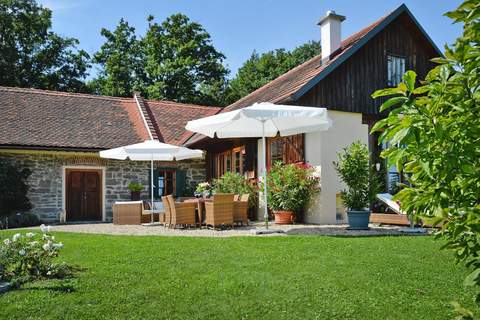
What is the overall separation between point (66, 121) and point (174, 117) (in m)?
4.74

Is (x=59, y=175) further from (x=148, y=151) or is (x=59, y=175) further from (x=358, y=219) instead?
(x=358, y=219)

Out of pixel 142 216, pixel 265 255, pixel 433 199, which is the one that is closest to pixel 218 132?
pixel 142 216

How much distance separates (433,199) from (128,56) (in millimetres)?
34343

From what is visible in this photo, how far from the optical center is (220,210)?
10.4m

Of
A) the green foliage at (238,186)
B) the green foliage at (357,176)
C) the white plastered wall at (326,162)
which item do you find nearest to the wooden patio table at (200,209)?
the green foliage at (238,186)

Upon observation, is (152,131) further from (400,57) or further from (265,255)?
(265,255)

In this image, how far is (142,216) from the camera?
549 inches

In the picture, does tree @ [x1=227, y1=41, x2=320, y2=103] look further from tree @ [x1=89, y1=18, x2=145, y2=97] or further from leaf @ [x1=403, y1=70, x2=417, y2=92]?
leaf @ [x1=403, y1=70, x2=417, y2=92]

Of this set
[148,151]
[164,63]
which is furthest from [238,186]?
[164,63]

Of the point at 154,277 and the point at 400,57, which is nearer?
the point at 154,277

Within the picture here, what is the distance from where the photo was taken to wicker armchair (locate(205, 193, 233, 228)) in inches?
404

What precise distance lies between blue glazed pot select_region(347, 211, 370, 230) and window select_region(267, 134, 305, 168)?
9.94 feet

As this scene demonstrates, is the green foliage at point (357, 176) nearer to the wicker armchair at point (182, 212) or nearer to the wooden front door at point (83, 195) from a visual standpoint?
the wicker armchair at point (182, 212)

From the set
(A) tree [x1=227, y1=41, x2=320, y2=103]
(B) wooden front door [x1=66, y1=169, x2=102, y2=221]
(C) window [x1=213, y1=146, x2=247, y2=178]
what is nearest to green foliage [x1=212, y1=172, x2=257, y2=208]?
(C) window [x1=213, y1=146, x2=247, y2=178]
